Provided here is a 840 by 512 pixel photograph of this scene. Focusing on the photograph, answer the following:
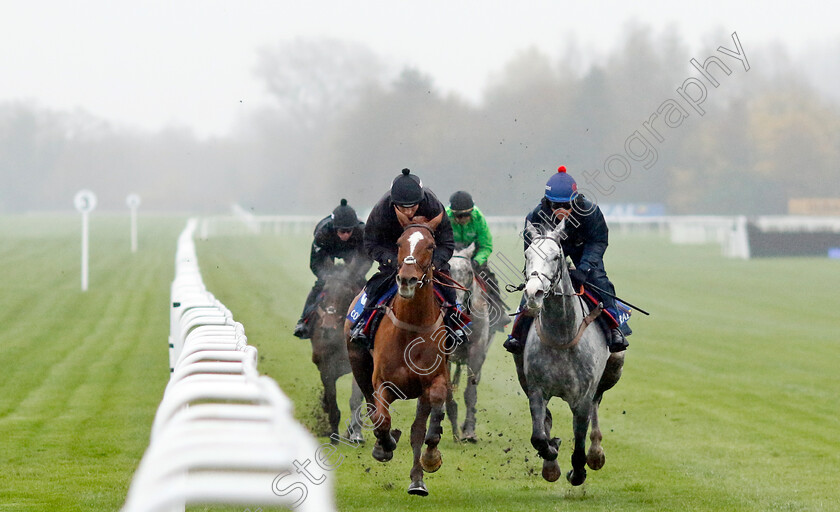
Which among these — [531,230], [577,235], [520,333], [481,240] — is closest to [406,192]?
[531,230]

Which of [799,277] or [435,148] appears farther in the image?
[799,277]

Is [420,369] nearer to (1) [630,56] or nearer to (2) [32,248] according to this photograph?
(2) [32,248]

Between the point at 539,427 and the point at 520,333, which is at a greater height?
the point at 520,333

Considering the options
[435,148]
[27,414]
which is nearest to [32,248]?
[435,148]

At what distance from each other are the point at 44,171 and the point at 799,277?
87.1 metres

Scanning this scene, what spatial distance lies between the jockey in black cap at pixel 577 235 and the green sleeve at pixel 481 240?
201 cm

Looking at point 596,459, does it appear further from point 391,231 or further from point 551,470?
point 391,231

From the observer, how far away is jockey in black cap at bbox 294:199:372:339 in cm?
910

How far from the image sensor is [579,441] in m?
7.29

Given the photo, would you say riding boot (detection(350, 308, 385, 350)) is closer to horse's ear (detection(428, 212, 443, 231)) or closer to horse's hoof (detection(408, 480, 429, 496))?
horse's ear (detection(428, 212, 443, 231))

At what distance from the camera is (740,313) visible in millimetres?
20469

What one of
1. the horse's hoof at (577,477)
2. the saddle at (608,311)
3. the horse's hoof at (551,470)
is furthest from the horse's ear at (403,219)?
the horse's hoof at (577,477)

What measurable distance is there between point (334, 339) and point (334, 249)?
30.0 inches

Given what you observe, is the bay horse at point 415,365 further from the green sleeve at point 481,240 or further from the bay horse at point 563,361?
the green sleeve at point 481,240
